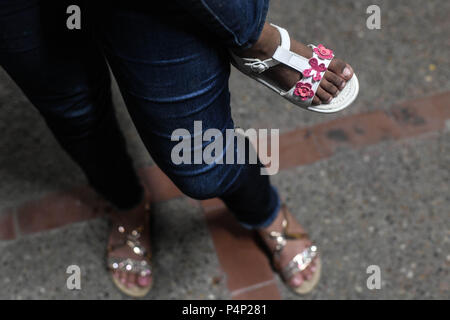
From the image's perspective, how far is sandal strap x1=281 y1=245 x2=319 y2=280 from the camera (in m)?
1.33

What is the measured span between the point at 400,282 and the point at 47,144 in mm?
1232

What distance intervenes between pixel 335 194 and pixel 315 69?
0.72 metres

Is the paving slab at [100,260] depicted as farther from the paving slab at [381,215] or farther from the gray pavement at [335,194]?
the paving slab at [381,215]

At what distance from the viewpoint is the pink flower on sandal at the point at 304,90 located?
32.7 inches

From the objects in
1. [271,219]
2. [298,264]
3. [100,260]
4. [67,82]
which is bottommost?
[100,260]

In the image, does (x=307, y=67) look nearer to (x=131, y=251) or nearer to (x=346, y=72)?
(x=346, y=72)

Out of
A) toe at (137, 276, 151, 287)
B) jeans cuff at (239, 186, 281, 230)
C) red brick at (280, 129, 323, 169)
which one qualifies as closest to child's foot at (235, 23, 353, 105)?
jeans cuff at (239, 186, 281, 230)

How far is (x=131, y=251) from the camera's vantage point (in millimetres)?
1379

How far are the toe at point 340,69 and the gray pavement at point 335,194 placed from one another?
67cm

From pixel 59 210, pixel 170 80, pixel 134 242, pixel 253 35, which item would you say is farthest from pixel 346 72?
pixel 59 210

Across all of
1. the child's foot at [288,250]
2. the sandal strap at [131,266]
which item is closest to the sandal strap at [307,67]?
the child's foot at [288,250]

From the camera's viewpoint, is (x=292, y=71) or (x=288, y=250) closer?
(x=292, y=71)

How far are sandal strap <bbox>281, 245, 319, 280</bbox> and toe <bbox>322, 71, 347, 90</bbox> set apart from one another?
2.07 ft

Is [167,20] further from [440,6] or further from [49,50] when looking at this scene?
[440,6]
